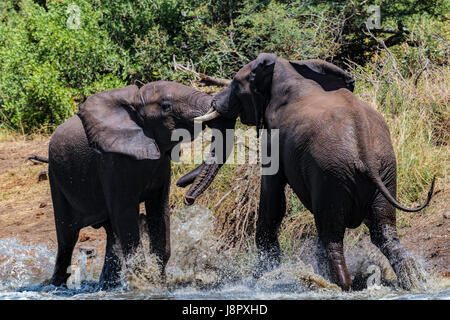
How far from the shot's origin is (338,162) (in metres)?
5.95

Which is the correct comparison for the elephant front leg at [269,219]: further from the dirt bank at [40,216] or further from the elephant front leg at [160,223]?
the dirt bank at [40,216]

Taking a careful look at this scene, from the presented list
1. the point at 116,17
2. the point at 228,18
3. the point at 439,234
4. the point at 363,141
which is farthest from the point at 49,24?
the point at 363,141

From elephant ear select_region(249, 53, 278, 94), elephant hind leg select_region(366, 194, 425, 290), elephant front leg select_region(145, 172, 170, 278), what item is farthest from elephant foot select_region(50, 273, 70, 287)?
elephant hind leg select_region(366, 194, 425, 290)

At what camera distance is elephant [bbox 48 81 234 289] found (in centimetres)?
713

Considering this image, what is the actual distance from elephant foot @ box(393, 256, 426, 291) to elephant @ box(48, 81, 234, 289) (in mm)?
2010

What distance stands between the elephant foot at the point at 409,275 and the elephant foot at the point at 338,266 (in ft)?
1.33

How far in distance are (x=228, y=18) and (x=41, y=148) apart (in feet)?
13.2

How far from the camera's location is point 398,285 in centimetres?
636

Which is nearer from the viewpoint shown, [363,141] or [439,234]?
[363,141]

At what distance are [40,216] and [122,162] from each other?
14.4 ft

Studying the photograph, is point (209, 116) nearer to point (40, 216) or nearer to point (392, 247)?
point (392, 247)

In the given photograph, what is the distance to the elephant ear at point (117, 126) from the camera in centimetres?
715

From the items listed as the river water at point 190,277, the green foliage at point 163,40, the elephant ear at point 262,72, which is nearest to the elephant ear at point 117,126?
the river water at point 190,277

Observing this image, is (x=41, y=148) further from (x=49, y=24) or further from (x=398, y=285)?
(x=398, y=285)
